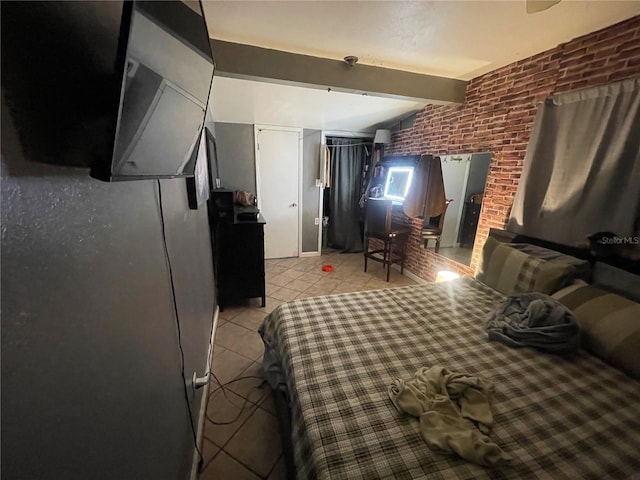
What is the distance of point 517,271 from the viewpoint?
1.94 metres

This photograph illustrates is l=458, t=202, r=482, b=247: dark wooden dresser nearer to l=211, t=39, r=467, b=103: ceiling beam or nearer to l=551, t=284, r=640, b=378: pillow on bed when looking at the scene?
l=211, t=39, r=467, b=103: ceiling beam

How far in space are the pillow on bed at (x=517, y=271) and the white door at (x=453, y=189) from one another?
81 cm

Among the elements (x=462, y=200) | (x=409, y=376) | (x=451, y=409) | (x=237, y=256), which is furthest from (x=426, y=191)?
(x=451, y=409)

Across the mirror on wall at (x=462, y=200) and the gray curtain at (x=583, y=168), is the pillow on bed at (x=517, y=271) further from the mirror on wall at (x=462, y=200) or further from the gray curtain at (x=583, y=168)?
the mirror on wall at (x=462, y=200)

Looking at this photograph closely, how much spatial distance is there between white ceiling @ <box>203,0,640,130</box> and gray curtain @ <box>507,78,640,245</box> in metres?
0.47

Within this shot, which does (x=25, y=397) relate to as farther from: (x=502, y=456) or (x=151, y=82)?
(x=502, y=456)

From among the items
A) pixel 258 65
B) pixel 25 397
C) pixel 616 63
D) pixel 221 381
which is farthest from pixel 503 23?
pixel 221 381

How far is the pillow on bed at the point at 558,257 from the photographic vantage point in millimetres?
1750

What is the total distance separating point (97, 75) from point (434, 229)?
3.52m

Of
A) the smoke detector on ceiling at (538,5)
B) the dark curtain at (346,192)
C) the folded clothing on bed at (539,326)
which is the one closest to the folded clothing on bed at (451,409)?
the folded clothing on bed at (539,326)

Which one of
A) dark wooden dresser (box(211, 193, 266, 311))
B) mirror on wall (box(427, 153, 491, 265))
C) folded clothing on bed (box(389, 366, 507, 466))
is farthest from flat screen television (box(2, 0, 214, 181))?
mirror on wall (box(427, 153, 491, 265))

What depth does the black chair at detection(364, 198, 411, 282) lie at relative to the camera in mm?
3674

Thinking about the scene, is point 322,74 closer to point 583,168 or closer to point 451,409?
point 583,168

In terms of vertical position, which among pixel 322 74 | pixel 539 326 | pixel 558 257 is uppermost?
pixel 322 74
